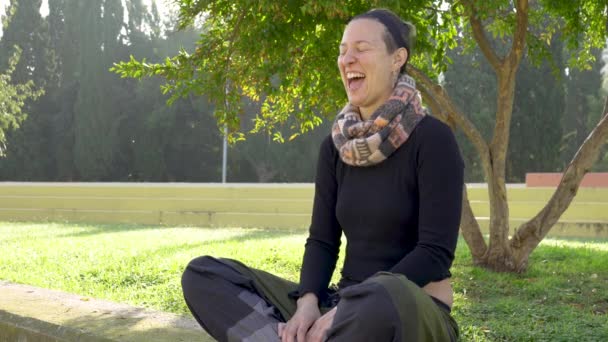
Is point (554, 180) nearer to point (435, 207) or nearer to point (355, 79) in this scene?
point (355, 79)

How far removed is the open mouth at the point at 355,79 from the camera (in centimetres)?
265

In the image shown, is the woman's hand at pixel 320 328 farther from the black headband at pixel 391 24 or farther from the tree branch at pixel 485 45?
the tree branch at pixel 485 45

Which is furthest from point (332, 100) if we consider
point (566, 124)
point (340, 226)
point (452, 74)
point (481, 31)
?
point (566, 124)

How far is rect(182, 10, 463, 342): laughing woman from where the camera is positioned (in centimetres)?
243

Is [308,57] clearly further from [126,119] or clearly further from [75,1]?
[75,1]

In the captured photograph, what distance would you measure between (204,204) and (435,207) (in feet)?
49.2

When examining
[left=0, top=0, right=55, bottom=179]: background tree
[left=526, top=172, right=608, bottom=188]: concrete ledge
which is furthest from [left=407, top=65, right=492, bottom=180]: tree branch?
[left=0, top=0, right=55, bottom=179]: background tree

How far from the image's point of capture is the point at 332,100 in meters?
7.51

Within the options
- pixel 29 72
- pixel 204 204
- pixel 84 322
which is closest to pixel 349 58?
pixel 84 322

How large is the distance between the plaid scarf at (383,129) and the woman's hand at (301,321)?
47cm

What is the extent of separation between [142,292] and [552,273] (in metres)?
3.45

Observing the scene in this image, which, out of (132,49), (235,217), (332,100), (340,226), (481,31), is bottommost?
(235,217)

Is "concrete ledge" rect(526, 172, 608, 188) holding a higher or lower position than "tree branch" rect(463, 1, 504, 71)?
lower

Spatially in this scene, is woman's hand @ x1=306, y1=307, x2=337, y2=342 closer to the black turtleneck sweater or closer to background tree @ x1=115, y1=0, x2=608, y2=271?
the black turtleneck sweater
